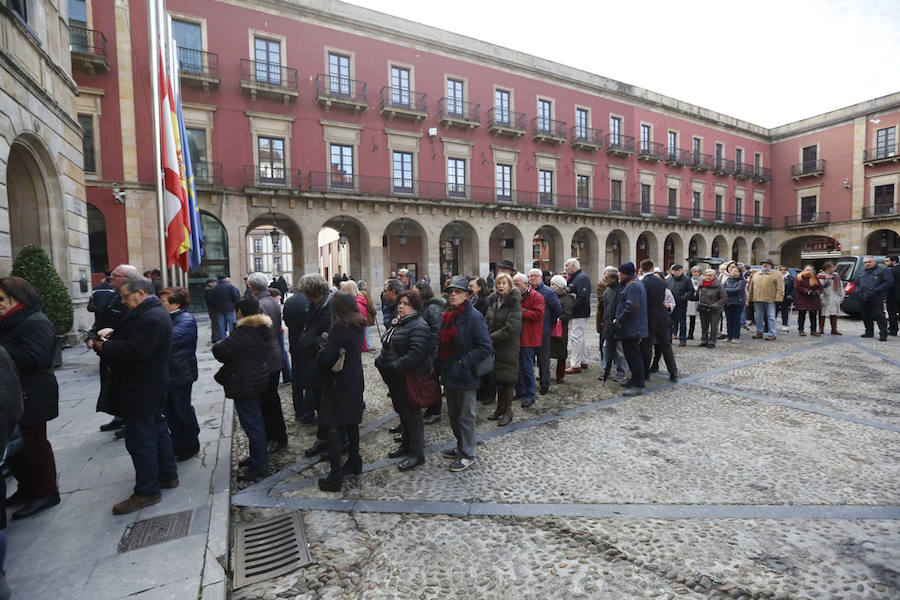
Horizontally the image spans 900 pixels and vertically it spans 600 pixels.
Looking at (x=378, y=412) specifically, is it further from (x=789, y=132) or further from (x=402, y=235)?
(x=789, y=132)

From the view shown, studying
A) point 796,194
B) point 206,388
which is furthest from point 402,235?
point 796,194

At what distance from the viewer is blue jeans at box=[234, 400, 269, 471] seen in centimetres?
342

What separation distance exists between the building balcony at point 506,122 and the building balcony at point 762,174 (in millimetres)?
21835

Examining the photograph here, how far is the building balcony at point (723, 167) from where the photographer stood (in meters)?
30.7

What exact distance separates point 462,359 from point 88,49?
725 inches

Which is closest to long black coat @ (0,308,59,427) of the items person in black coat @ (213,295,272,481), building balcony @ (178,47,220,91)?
person in black coat @ (213,295,272,481)

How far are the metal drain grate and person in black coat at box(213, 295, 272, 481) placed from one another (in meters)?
0.70

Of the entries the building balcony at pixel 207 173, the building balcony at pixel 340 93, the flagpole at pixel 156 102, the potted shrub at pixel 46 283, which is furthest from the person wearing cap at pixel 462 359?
the building balcony at pixel 340 93

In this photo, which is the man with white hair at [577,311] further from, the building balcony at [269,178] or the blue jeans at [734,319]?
the building balcony at [269,178]

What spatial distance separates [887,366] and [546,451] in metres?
6.73

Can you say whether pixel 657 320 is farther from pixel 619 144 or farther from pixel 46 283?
pixel 619 144

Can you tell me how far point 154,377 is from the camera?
302cm

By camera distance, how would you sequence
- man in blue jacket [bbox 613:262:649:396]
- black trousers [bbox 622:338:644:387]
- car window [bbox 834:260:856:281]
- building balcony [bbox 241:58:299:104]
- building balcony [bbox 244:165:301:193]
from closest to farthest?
1. man in blue jacket [bbox 613:262:649:396]
2. black trousers [bbox 622:338:644:387]
3. car window [bbox 834:260:856:281]
4. building balcony [bbox 241:58:299:104]
5. building balcony [bbox 244:165:301:193]

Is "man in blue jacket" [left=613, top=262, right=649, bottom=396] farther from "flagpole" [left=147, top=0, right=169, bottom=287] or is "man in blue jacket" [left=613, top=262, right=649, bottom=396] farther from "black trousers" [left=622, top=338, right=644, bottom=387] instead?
"flagpole" [left=147, top=0, right=169, bottom=287]
